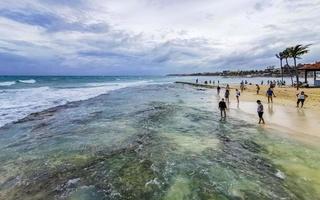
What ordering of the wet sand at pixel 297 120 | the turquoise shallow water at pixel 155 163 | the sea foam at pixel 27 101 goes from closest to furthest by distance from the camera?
the turquoise shallow water at pixel 155 163 < the wet sand at pixel 297 120 < the sea foam at pixel 27 101

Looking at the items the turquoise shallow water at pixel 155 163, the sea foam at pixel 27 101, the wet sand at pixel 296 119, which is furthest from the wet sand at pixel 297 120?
the sea foam at pixel 27 101

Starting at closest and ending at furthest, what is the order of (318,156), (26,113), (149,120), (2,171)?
(2,171) < (318,156) < (149,120) < (26,113)

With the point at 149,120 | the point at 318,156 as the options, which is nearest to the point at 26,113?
the point at 149,120

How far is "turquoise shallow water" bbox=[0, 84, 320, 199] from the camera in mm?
8789

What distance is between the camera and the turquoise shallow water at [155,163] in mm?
8789

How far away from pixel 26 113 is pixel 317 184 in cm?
2317

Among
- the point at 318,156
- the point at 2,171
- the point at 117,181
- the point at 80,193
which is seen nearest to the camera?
the point at 80,193

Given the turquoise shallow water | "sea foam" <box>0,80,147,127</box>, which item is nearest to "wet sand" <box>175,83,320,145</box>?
the turquoise shallow water

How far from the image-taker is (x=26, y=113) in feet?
81.9

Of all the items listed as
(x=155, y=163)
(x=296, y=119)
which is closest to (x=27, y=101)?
(x=155, y=163)

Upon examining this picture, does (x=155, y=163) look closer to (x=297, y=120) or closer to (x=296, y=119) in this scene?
(x=297, y=120)

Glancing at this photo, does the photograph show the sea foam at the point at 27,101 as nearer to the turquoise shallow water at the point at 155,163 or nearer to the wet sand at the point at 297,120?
the turquoise shallow water at the point at 155,163

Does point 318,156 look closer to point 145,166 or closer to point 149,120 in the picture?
point 145,166

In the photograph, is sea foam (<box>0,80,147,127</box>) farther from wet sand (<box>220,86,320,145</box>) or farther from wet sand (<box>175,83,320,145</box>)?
wet sand (<box>220,86,320,145</box>)
